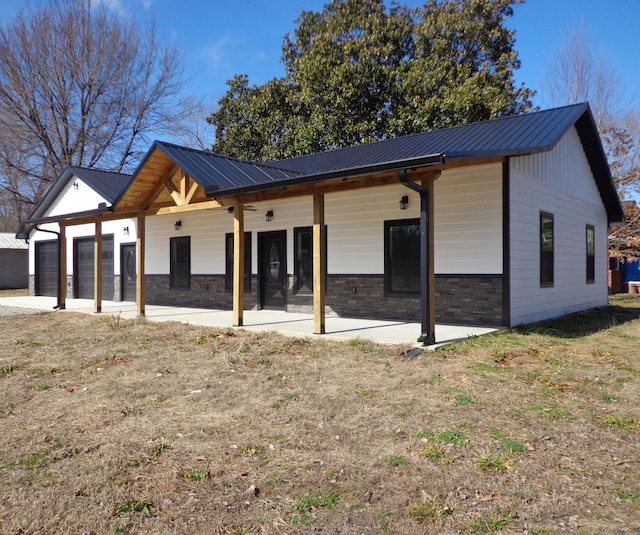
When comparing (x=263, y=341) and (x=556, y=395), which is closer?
(x=556, y=395)

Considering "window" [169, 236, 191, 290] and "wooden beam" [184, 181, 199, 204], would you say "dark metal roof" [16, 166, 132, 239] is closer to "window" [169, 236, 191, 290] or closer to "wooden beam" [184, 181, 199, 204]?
"window" [169, 236, 191, 290]

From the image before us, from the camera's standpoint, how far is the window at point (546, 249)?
1054 cm

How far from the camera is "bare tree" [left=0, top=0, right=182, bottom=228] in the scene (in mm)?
25281

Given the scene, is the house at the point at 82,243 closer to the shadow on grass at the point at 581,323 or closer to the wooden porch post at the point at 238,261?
the wooden porch post at the point at 238,261

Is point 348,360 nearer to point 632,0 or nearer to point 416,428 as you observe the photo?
point 416,428

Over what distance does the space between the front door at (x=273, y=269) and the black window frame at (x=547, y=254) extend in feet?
19.2

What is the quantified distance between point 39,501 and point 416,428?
2.76 metres

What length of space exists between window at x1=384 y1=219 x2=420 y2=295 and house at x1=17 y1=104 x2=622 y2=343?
22 mm

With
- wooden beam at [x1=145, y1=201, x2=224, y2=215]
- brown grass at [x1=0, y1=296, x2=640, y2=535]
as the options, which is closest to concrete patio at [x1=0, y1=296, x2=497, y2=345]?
brown grass at [x1=0, y1=296, x2=640, y2=535]

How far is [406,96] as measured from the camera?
21.3 meters

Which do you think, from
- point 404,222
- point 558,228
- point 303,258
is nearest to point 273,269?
point 303,258

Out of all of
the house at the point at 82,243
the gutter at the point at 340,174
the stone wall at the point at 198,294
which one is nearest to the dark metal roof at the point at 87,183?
the house at the point at 82,243

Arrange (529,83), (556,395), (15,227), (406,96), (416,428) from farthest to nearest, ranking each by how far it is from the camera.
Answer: (15,227)
(529,83)
(406,96)
(556,395)
(416,428)

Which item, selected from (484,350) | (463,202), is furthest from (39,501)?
(463,202)
